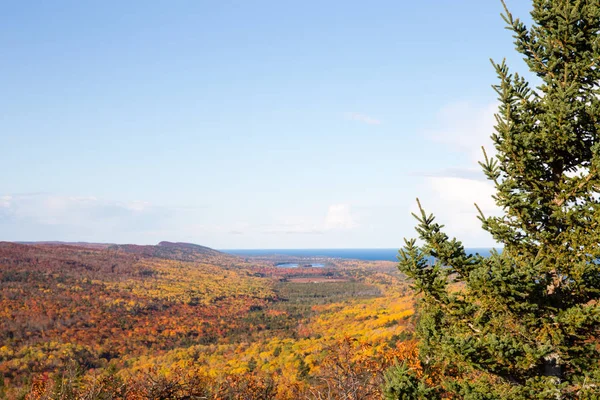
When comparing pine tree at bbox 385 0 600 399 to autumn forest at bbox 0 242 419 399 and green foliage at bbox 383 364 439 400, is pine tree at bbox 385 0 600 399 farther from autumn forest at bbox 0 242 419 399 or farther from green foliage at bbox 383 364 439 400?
autumn forest at bbox 0 242 419 399

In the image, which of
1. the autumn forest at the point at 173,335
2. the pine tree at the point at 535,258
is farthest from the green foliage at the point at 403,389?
the autumn forest at the point at 173,335

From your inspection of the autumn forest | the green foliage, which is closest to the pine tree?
the green foliage

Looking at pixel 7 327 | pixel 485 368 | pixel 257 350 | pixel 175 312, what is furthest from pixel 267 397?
pixel 175 312

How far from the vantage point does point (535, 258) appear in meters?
5.84

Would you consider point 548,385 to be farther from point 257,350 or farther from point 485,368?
point 257,350

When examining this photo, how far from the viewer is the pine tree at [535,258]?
18.3 feet

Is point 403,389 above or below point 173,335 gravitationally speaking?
above

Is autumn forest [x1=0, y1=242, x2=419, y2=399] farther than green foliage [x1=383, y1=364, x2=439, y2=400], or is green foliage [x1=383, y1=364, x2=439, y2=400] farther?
autumn forest [x1=0, y1=242, x2=419, y2=399]

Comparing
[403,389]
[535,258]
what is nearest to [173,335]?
[403,389]

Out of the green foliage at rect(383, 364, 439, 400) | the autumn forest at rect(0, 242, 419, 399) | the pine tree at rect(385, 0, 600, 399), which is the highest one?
the pine tree at rect(385, 0, 600, 399)

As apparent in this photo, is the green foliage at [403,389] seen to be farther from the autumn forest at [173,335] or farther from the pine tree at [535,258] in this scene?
the autumn forest at [173,335]

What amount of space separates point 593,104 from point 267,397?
63.5ft

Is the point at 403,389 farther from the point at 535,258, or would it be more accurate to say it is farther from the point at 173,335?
the point at 173,335

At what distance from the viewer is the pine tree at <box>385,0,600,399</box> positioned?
558 centimetres
